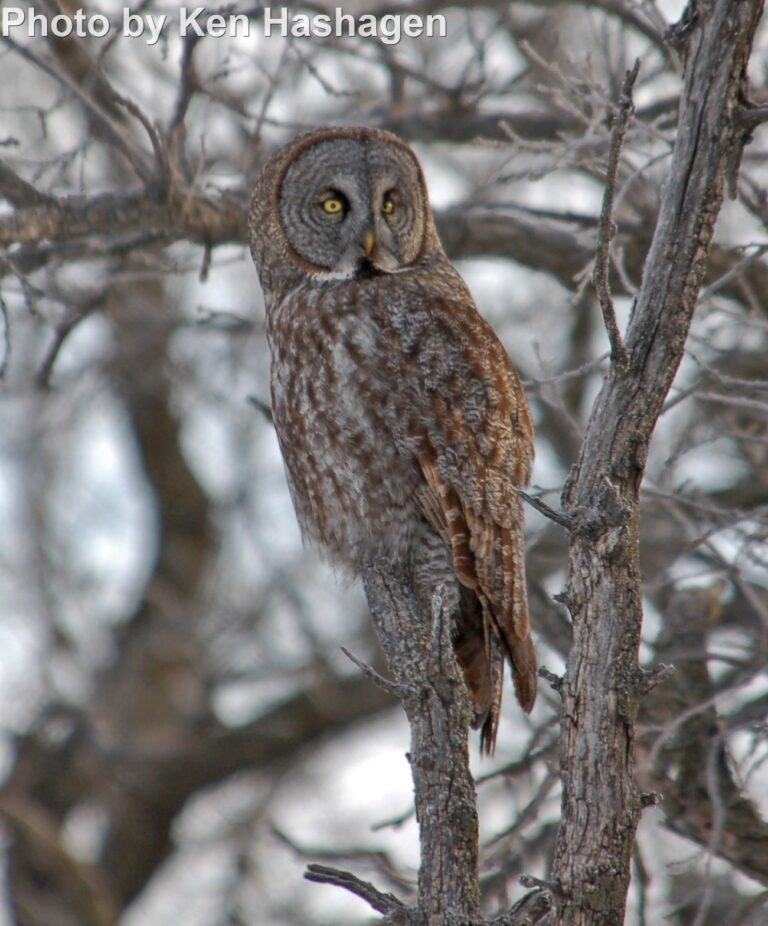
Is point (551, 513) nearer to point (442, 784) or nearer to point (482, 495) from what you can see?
point (442, 784)

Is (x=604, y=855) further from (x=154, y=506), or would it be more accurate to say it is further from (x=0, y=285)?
(x=154, y=506)

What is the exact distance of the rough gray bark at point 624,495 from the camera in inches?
108

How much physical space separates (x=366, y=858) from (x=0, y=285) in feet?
7.51

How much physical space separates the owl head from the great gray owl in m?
0.02

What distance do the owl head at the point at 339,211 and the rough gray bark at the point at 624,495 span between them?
1804mm

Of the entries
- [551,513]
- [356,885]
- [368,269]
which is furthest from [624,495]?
[368,269]

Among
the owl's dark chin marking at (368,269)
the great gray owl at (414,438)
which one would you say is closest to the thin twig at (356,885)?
the great gray owl at (414,438)

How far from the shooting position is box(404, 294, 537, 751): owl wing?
3.94 m

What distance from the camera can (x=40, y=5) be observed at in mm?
4605

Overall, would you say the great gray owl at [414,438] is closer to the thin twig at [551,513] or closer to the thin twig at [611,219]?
the thin twig at [551,513]

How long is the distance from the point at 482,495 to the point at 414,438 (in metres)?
0.28

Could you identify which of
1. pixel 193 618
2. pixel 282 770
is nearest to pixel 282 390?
pixel 193 618

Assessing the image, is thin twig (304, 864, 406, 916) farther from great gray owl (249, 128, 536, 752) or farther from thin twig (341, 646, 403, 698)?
great gray owl (249, 128, 536, 752)

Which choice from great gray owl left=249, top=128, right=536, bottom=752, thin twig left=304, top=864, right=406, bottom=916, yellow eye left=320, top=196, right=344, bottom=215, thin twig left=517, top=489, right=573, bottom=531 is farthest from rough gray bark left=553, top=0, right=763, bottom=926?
yellow eye left=320, top=196, right=344, bottom=215
